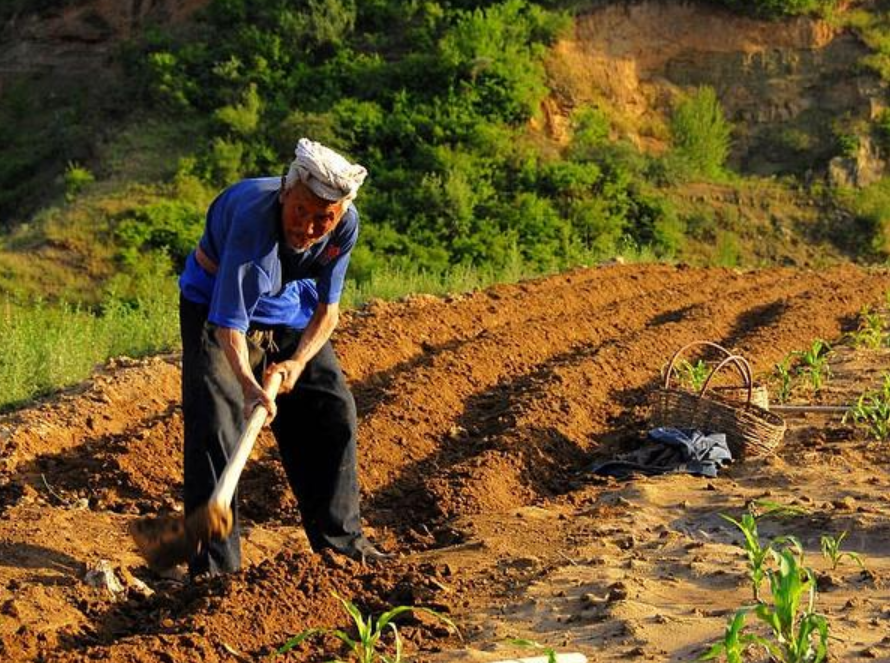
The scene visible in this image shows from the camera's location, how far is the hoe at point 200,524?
475 centimetres

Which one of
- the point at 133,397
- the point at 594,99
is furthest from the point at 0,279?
the point at 594,99

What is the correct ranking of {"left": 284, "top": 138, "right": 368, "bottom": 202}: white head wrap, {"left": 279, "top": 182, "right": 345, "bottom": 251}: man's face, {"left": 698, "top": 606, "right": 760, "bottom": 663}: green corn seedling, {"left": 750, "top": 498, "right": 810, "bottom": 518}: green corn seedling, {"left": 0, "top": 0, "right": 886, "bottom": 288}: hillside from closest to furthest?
{"left": 698, "top": 606, "right": 760, "bottom": 663}: green corn seedling < {"left": 284, "top": 138, "right": 368, "bottom": 202}: white head wrap < {"left": 279, "top": 182, "right": 345, "bottom": 251}: man's face < {"left": 750, "top": 498, "right": 810, "bottom": 518}: green corn seedling < {"left": 0, "top": 0, "right": 886, "bottom": 288}: hillside

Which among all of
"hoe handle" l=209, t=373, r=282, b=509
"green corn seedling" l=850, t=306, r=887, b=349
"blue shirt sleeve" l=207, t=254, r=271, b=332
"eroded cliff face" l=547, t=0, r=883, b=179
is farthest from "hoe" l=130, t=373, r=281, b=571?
"eroded cliff face" l=547, t=0, r=883, b=179

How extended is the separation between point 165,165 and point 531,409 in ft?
41.3

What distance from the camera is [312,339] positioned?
536cm

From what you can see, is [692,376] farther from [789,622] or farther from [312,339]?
[789,622]

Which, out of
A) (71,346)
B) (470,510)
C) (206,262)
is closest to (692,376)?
(470,510)

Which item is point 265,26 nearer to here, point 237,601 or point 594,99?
point 594,99

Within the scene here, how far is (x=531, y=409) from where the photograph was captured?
770 centimetres

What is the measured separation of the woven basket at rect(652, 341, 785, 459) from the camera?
22.3ft

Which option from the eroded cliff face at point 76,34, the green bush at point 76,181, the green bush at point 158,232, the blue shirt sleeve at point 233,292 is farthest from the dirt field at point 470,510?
the eroded cliff face at point 76,34

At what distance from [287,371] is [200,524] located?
2.06 feet

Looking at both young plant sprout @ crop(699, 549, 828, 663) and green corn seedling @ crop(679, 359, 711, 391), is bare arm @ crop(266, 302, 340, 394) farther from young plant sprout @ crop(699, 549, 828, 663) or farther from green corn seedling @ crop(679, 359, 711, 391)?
green corn seedling @ crop(679, 359, 711, 391)

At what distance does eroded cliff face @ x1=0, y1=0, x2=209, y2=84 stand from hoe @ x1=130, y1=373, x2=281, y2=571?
20751 mm
